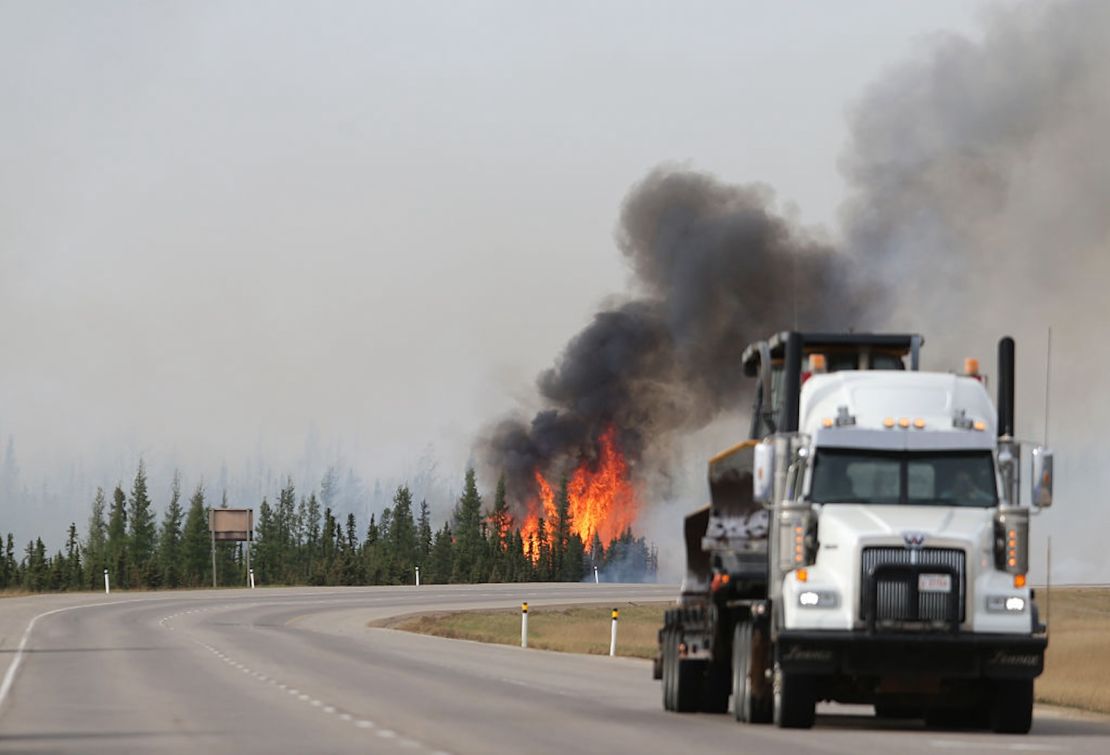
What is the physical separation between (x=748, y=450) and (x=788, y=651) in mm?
2701

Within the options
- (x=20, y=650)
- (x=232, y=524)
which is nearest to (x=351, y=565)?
(x=232, y=524)

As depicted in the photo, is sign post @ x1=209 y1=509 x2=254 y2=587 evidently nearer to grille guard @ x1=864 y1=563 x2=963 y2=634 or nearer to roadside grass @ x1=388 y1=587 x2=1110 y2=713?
roadside grass @ x1=388 y1=587 x2=1110 y2=713

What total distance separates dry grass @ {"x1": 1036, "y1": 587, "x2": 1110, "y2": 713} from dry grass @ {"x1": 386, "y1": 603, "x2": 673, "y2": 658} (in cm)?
993

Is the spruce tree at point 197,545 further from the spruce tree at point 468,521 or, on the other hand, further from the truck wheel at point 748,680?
the truck wheel at point 748,680

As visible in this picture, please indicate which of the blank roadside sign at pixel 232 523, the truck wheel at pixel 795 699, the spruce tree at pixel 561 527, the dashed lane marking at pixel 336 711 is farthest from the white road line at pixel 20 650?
the spruce tree at pixel 561 527

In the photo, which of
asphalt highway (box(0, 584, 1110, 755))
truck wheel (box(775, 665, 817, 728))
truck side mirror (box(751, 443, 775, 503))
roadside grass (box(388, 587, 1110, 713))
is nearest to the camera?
asphalt highway (box(0, 584, 1110, 755))

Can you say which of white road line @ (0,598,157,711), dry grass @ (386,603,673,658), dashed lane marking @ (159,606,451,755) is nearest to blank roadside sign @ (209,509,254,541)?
white road line @ (0,598,157,711)

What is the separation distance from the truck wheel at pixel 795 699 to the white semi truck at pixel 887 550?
15 millimetres

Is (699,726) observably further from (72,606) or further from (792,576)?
(72,606)

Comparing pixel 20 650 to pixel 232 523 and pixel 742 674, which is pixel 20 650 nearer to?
pixel 742 674

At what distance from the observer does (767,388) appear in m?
23.7

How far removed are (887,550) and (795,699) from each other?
1.99 metres

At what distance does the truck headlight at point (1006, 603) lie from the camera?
2125cm

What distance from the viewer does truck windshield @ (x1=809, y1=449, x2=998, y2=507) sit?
70.7ft
